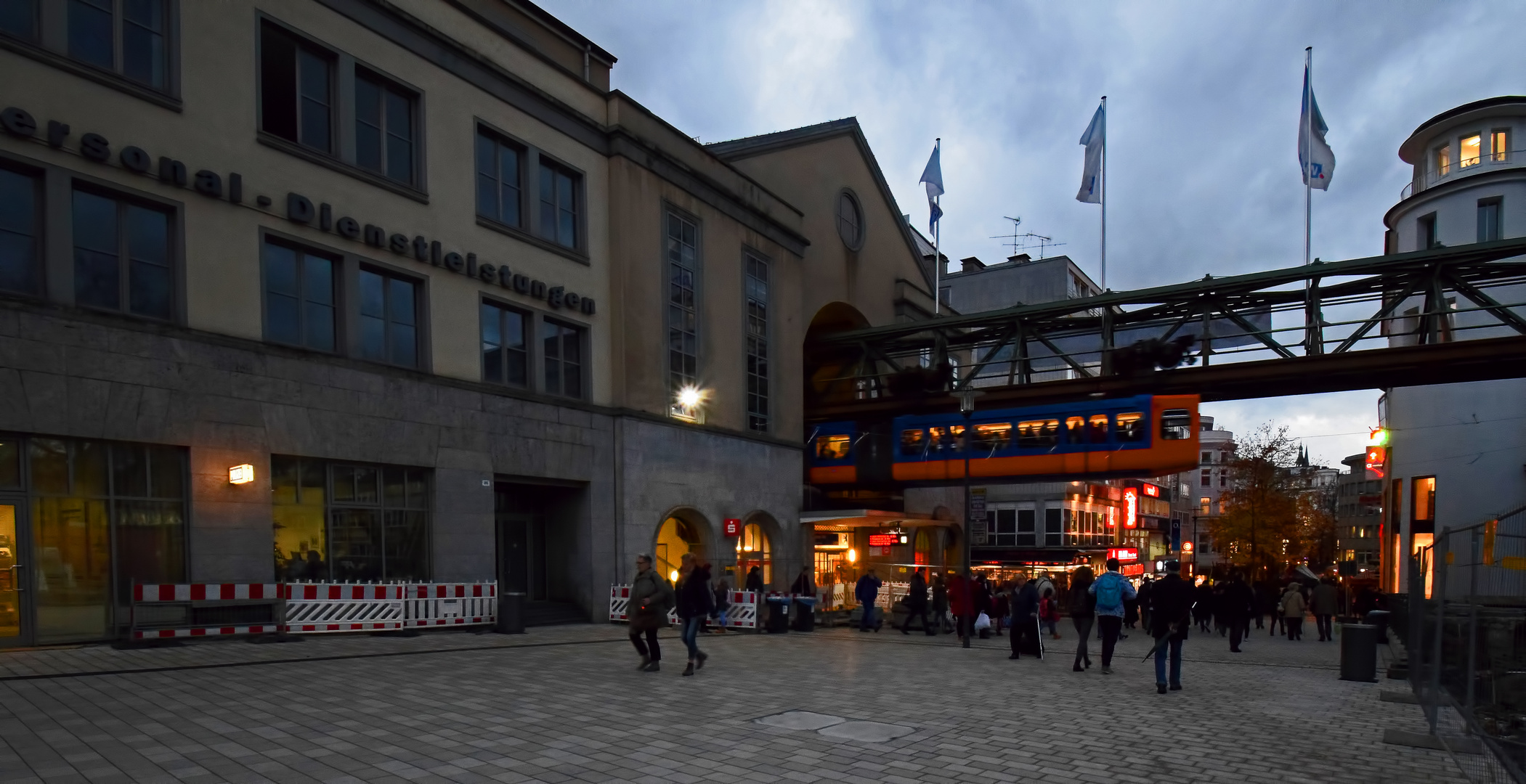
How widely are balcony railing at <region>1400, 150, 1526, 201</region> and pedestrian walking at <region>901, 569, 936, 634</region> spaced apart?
32.6 m

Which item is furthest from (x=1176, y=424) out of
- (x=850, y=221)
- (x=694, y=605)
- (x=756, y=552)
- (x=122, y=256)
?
(x=122, y=256)

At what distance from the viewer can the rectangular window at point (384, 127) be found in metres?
19.0

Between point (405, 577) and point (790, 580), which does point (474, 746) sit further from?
point (790, 580)

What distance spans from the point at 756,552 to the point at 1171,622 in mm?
19131

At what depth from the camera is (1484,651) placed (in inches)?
353

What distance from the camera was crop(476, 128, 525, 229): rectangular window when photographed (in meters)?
21.8

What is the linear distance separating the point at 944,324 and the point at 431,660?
73.3ft

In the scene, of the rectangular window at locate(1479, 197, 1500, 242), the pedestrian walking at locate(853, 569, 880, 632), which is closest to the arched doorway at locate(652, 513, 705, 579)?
the pedestrian walking at locate(853, 569, 880, 632)

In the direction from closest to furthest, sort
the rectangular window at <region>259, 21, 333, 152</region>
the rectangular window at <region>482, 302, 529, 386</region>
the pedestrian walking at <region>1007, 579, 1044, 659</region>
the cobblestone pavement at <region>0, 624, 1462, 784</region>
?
the cobblestone pavement at <region>0, 624, 1462, 784</region> → the pedestrian walking at <region>1007, 579, 1044, 659</region> → the rectangular window at <region>259, 21, 333, 152</region> → the rectangular window at <region>482, 302, 529, 386</region>

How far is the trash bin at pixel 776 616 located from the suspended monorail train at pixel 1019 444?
19.5ft

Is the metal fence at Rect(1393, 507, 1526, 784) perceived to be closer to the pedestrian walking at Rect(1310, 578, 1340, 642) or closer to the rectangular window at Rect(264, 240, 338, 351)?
the pedestrian walking at Rect(1310, 578, 1340, 642)

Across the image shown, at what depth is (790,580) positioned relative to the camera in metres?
31.3

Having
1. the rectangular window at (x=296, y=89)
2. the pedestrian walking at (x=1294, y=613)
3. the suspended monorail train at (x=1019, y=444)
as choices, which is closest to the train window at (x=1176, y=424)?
the suspended monorail train at (x=1019, y=444)

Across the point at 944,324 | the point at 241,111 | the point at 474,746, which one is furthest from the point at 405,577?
the point at 944,324
